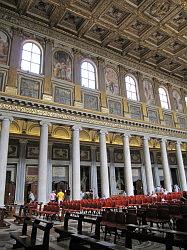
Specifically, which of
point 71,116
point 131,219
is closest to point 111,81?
point 71,116

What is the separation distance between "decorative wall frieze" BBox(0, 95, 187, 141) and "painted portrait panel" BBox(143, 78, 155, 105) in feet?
8.72

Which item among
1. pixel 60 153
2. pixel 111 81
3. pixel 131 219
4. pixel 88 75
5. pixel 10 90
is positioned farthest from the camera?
pixel 111 81

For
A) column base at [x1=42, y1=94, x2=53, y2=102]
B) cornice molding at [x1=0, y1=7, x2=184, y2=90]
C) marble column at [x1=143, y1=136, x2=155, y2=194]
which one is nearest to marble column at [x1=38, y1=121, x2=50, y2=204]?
column base at [x1=42, y1=94, x2=53, y2=102]

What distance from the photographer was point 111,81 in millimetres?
19516

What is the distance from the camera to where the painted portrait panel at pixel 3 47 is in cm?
1474

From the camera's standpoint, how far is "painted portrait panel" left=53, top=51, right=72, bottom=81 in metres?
16.8

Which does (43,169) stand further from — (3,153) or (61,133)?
(61,133)

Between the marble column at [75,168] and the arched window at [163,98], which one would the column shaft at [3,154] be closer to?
the marble column at [75,168]

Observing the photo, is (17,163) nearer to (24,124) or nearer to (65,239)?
(24,124)

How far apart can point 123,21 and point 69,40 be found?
4378 millimetres

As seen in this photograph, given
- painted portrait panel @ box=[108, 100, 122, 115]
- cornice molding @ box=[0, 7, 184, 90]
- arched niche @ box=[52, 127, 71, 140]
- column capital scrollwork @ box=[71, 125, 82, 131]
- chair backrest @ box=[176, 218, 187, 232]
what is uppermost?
cornice molding @ box=[0, 7, 184, 90]

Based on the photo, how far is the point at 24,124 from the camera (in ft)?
57.9

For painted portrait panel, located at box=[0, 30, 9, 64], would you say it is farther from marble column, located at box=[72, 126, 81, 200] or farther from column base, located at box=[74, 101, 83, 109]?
marble column, located at box=[72, 126, 81, 200]

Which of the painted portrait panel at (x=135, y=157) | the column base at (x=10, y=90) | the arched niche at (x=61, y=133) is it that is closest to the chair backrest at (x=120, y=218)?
the column base at (x=10, y=90)
